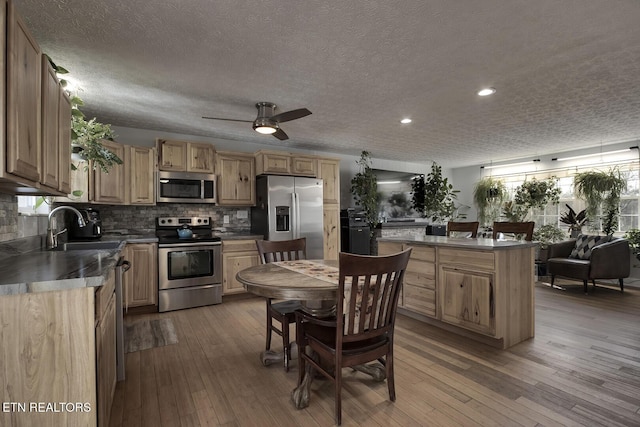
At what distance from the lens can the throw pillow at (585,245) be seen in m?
4.77

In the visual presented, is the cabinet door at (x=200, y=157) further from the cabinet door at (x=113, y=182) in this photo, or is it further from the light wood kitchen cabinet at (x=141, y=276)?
the light wood kitchen cabinet at (x=141, y=276)

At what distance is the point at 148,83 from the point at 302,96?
1433 millimetres

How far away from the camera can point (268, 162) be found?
184 inches

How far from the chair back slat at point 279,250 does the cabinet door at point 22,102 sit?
1.60 m

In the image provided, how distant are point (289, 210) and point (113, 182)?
7.47 ft

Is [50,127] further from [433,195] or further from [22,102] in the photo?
[433,195]

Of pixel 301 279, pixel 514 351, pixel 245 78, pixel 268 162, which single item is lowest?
pixel 514 351

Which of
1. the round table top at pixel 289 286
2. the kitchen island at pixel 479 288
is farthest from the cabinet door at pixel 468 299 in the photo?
the round table top at pixel 289 286

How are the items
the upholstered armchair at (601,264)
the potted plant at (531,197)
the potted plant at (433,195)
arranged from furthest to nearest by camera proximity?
1. the potted plant at (433,195)
2. the potted plant at (531,197)
3. the upholstered armchair at (601,264)

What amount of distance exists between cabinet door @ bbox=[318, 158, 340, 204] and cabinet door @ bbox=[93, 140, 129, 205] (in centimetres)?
278

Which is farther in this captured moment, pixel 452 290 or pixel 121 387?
pixel 452 290

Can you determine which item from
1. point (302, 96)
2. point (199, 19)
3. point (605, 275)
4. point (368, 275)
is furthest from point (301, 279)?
point (605, 275)

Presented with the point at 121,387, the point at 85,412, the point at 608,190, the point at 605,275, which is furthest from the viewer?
the point at 608,190

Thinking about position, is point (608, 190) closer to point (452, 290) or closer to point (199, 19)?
point (452, 290)
